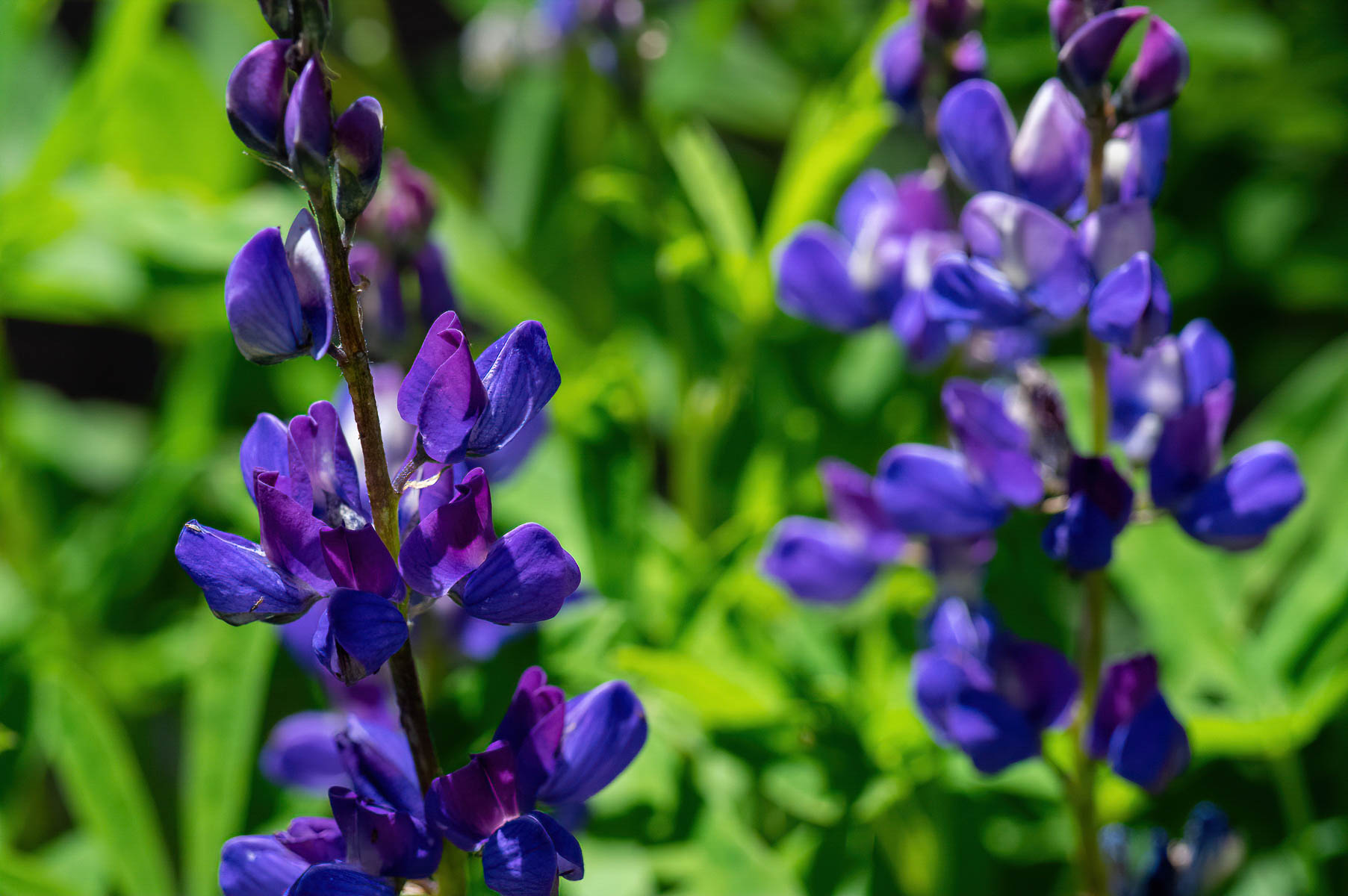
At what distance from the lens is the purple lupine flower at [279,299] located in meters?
0.49

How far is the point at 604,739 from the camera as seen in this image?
55 cm

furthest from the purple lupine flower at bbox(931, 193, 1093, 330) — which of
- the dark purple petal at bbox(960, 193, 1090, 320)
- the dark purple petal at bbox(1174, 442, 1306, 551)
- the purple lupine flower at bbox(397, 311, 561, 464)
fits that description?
the purple lupine flower at bbox(397, 311, 561, 464)

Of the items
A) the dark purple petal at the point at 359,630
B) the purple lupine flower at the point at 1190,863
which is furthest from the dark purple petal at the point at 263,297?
the purple lupine flower at the point at 1190,863

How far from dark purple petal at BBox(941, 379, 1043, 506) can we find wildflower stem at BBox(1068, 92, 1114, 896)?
0.04 m

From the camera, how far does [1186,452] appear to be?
654mm

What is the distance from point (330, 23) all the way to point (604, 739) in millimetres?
309

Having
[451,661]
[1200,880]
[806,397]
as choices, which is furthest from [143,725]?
[1200,880]

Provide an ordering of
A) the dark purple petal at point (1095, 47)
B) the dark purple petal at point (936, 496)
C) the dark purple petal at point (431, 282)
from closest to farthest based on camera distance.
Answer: the dark purple petal at point (1095, 47)
the dark purple petal at point (936, 496)
the dark purple petal at point (431, 282)

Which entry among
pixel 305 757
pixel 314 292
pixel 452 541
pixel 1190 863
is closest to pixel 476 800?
pixel 452 541

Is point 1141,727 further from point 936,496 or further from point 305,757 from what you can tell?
point 305,757

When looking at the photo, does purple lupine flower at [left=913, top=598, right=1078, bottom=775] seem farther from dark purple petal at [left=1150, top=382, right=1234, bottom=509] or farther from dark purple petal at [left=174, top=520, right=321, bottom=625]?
dark purple petal at [left=174, top=520, right=321, bottom=625]

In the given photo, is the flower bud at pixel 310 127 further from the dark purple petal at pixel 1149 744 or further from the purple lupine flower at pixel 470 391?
the dark purple petal at pixel 1149 744

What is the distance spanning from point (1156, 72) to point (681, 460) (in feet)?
1.99

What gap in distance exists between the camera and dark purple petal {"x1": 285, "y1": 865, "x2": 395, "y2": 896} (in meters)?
0.49
